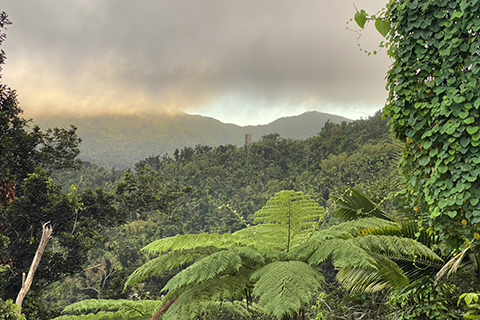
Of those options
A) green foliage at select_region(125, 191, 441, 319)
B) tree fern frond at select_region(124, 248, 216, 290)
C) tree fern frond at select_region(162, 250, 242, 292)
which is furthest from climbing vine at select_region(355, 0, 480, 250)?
tree fern frond at select_region(124, 248, 216, 290)

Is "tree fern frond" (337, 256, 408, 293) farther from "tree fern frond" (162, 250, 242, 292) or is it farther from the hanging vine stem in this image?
the hanging vine stem

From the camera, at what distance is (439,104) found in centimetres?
236

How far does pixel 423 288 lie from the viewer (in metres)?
3.82

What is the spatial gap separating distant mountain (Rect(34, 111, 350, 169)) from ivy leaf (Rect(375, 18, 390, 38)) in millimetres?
68774

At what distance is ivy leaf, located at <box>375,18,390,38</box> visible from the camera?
8.65ft

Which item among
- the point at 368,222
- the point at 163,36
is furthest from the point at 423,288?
the point at 163,36

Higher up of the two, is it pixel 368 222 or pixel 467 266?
pixel 368 222

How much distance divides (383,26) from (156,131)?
10112 centimetres

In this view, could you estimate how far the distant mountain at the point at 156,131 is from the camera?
254ft

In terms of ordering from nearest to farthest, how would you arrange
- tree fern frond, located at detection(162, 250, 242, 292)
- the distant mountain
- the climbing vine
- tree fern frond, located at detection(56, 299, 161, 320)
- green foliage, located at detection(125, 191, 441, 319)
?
the climbing vine, green foliage, located at detection(125, 191, 441, 319), tree fern frond, located at detection(162, 250, 242, 292), tree fern frond, located at detection(56, 299, 161, 320), the distant mountain

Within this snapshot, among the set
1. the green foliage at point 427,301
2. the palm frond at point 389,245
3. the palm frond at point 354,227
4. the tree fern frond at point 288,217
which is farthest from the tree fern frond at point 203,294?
the green foliage at point 427,301

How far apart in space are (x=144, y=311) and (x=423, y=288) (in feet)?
10.2

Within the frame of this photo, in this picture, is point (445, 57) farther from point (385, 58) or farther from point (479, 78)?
point (385, 58)

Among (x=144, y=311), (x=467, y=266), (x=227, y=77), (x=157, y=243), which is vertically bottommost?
(x=144, y=311)
